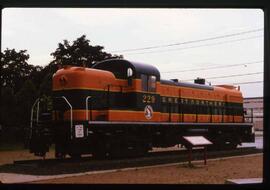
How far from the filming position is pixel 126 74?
1514 cm

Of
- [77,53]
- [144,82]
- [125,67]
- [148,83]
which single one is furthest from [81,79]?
[77,53]

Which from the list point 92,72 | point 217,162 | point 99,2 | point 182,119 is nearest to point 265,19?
point 99,2

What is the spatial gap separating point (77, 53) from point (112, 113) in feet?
39.4

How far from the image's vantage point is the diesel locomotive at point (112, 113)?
13.3 meters

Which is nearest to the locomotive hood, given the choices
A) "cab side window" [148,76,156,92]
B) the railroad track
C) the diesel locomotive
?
the diesel locomotive

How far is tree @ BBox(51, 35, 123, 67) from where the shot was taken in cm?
2541

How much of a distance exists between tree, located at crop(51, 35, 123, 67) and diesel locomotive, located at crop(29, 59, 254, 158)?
864 cm

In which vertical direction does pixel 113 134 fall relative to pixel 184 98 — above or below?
below

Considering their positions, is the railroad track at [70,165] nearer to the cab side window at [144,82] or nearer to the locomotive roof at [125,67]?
the cab side window at [144,82]

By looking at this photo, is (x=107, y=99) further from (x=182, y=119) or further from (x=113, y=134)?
(x=182, y=119)

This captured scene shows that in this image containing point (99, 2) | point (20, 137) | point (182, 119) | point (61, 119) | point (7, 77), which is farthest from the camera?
point (7, 77)

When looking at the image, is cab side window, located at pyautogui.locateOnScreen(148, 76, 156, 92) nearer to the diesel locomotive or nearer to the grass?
the diesel locomotive

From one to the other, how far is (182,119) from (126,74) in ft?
12.7
